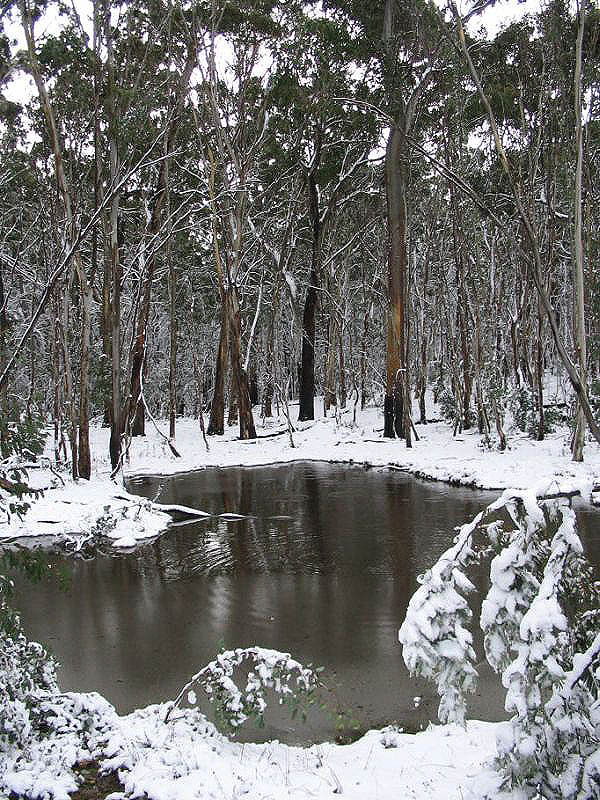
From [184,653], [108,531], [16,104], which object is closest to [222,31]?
[16,104]

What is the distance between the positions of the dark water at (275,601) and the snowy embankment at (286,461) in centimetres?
93

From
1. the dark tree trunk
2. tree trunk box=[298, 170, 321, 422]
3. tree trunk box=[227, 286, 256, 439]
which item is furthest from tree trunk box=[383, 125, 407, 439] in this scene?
the dark tree trunk

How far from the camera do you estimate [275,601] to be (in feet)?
26.8

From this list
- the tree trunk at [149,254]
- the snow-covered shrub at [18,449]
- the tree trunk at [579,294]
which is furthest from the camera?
the tree trunk at [149,254]

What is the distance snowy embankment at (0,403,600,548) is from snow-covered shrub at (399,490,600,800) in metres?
0.34

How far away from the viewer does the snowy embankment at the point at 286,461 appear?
11422 millimetres

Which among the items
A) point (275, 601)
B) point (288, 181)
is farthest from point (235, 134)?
point (275, 601)

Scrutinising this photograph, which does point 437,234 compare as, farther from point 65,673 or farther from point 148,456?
point 65,673

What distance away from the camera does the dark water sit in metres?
5.73

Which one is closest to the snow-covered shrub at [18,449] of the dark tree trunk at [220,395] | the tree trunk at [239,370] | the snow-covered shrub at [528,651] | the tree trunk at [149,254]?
the snow-covered shrub at [528,651]

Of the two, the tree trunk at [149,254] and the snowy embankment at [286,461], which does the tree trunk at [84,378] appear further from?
the tree trunk at [149,254]

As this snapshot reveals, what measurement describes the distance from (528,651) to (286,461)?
18060 millimetres

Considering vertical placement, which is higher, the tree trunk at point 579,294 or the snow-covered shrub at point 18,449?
the tree trunk at point 579,294

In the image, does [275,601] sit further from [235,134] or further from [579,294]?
[235,134]
